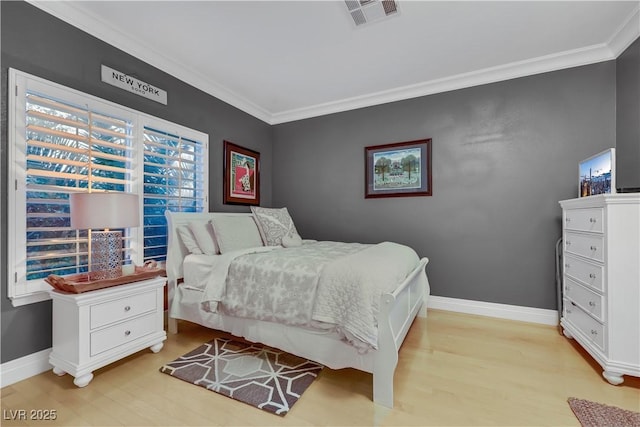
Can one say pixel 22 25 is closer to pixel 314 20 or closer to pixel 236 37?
pixel 236 37

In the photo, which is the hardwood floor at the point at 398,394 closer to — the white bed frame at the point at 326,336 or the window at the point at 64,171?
the white bed frame at the point at 326,336

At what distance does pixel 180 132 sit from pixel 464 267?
3381mm

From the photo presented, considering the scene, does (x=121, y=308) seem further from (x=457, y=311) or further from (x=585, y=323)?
(x=585, y=323)

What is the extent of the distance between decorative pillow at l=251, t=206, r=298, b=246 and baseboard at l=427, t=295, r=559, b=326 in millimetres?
1874

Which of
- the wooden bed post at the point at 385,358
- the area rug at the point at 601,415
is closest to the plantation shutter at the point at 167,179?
the wooden bed post at the point at 385,358

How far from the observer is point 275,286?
1926mm

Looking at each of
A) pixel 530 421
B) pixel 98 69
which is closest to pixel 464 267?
pixel 530 421

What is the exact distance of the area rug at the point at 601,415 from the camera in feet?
4.59

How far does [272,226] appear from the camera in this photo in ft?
9.80

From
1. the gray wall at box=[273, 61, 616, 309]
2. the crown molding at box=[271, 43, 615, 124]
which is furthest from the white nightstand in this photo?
the crown molding at box=[271, 43, 615, 124]

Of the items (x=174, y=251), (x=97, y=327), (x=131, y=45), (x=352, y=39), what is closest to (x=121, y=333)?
(x=97, y=327)

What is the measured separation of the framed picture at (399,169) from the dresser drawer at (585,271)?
1.39 meters

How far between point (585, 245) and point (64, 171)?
3.84 metres

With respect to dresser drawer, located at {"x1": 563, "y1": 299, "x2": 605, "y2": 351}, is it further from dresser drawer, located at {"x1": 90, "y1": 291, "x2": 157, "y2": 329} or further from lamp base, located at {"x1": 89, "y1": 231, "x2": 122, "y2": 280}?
lamp base, located at {"x1": 89, "y1": 231, "x2": 122, "y2": 280}
